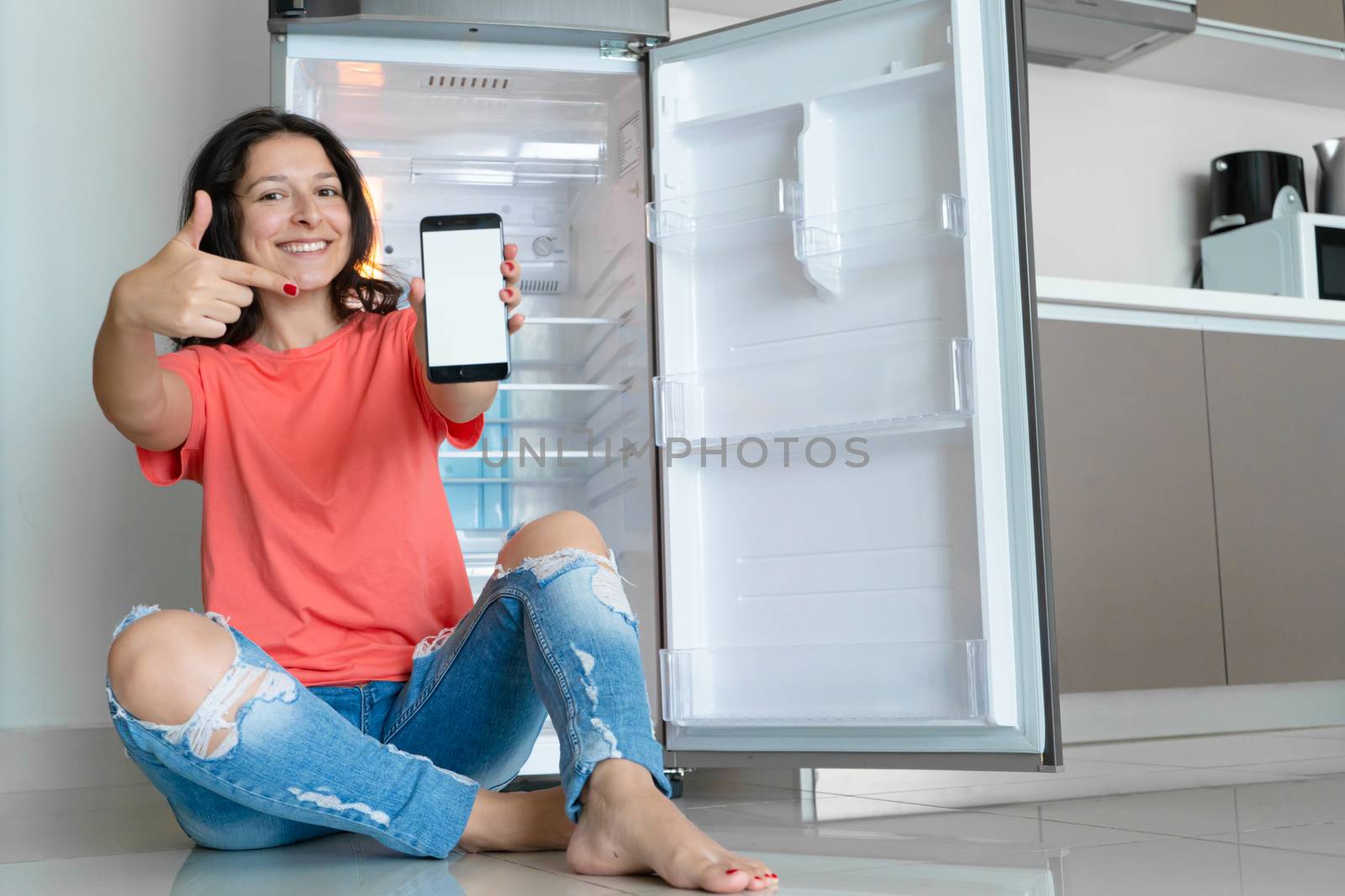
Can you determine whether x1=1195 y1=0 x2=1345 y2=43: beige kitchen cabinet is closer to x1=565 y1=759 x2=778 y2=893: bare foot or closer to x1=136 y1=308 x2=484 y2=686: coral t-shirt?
x1=136 y1=308 x2=484 y2=686: coral t-shirt

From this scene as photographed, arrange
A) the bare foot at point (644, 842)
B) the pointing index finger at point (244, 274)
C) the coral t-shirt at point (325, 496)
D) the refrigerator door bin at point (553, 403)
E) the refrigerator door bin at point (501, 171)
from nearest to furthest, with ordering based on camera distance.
Result: 1. the bare foot at point (644, 842)
2. the pointing index finger at point (244, 274)
3. the coral t-shirt at point (325, 496)
4. the refrigerator door bin at point (501, 171)
5. the refrigerator door bin at point (553, 403)

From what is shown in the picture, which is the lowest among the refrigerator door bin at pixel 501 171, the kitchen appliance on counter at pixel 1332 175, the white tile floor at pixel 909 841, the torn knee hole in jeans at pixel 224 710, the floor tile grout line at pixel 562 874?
the white tile floor at pixel 909 841

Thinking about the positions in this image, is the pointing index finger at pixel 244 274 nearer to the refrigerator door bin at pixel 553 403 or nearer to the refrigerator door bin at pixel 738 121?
the refrigerator door bin at pixel 738 121

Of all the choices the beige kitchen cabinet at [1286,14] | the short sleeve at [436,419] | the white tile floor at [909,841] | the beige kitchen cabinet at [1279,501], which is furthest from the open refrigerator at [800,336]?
the beige kitchen cabinet at [1286,14]

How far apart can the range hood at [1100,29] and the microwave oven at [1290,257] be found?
0.47 metres

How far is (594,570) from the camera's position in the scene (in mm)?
1019

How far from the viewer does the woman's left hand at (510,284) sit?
1063 millimetres

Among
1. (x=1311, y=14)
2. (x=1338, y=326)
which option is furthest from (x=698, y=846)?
(x=1311, y=14)

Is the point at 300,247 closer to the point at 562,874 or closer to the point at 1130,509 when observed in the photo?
the point at 562,874

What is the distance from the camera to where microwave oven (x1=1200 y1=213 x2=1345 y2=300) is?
253cm

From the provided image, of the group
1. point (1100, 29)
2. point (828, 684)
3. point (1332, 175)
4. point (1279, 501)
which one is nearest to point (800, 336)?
point (828, 684)

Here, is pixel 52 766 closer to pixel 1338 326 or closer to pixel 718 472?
pixel 718 472

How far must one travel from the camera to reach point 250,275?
0.95 m

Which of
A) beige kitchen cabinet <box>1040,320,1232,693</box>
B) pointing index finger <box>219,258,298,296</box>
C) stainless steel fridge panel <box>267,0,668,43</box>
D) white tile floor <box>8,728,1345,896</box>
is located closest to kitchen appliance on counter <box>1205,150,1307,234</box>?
beige kitchen cabinet <box>1040,320,1232,693</box>
